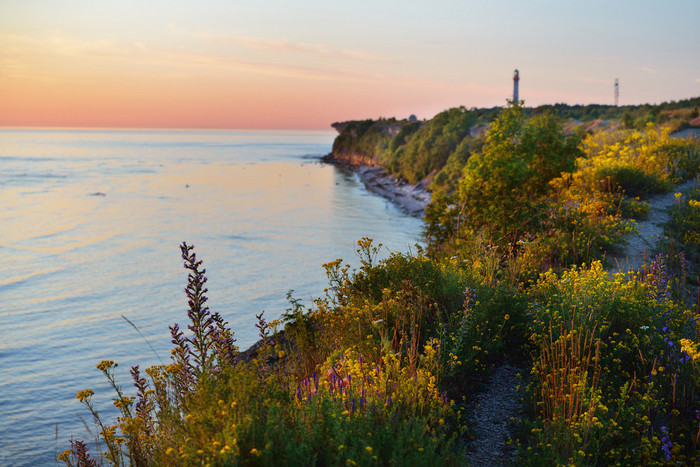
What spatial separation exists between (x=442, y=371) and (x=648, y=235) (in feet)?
28.6

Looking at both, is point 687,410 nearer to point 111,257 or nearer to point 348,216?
point 111,257

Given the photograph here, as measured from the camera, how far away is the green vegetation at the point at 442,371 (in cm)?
330

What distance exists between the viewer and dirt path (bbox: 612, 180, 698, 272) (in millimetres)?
9500

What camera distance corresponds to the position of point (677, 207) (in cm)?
1253

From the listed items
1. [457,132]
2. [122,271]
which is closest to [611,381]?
[122,271]

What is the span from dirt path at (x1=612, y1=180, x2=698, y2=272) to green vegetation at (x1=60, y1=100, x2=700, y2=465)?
323 mm

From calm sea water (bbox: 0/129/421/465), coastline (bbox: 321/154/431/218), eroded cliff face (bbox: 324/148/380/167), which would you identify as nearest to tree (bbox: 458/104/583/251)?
calm sea water (bbox: 0/129/421/465)

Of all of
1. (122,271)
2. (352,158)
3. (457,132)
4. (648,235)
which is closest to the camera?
(648,235)

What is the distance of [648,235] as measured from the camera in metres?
11.0

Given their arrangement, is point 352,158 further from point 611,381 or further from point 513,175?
point 611,381

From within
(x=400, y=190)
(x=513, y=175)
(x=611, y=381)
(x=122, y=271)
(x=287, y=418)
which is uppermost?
(x=513, y=175)

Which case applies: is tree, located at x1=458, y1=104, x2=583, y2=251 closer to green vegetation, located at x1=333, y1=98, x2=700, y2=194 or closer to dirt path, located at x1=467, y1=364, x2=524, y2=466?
dirt path, located at x1=467, y1=364, x2=524, y2=466

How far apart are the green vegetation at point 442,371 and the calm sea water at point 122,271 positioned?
5148 mm

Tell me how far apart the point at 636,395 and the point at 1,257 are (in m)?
27.3
